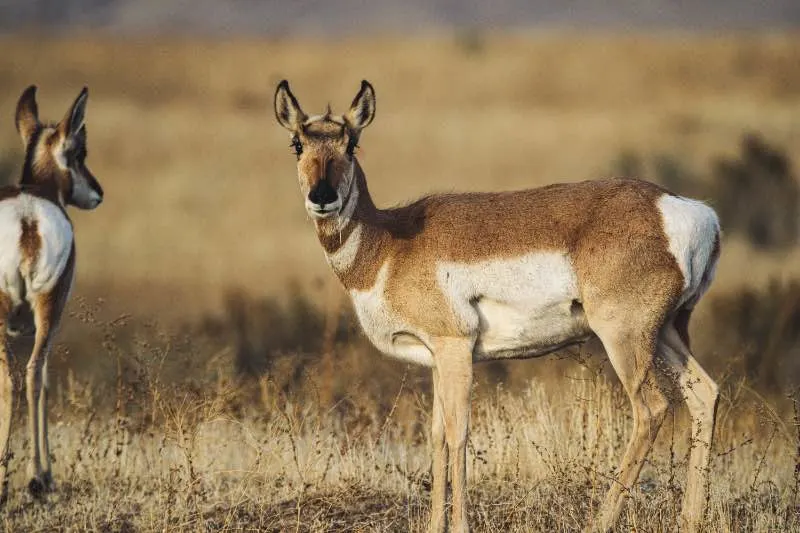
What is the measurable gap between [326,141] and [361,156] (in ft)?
1.92

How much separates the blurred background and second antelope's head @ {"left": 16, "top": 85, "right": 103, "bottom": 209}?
A: 4.57 ft

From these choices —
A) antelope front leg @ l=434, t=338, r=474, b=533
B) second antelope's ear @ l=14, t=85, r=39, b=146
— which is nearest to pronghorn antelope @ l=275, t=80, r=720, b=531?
antelope front leg @ l=434, t=338, r=474, b=533

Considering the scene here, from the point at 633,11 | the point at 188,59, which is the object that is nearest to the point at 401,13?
the point at 633,11

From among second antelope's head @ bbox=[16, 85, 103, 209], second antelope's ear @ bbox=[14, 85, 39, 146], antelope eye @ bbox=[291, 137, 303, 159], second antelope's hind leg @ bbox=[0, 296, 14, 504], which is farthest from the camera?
second antelope's ear @ bbox=[14, 85, 39, 146]

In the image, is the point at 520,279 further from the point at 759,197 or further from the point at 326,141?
the point at 759,197

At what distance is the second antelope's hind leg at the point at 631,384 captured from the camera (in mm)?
8133

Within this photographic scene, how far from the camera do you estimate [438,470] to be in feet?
27.9

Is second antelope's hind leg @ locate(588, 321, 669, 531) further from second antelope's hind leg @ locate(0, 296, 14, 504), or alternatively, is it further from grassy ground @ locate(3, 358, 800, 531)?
second antelope's hind leg @ locate(0, 296, 14, 504)

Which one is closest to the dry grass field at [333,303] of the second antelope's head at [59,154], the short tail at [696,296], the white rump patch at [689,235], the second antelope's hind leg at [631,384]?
the second antelope's hind leg at [631,384]

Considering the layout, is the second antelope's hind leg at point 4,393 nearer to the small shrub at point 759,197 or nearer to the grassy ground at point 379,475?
the grassy ground at point 379,475

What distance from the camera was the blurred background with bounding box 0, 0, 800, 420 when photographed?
17.4m

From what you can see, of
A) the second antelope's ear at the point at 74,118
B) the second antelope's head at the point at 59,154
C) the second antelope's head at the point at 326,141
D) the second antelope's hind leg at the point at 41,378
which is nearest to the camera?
the second antelope's head at the point at 326,141

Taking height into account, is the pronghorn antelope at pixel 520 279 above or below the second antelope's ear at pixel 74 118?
below

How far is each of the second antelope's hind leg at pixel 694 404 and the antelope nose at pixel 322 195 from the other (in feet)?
8.86
